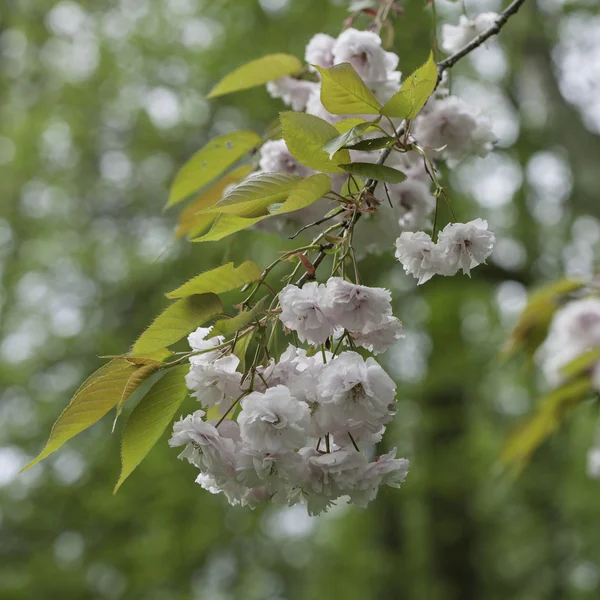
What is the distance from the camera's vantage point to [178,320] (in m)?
0.74

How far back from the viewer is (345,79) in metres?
0.75

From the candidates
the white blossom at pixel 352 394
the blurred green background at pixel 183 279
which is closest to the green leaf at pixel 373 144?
the white blossom at pixel 352 394

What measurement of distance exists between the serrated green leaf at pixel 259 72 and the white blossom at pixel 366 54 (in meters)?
0.12

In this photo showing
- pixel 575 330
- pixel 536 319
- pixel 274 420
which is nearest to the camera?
pixel 274 420

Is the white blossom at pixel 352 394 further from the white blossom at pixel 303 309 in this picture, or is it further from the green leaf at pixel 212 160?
the green leaf at pixel 212 160

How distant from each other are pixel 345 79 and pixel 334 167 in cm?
10

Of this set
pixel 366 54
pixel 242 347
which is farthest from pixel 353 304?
pixel 366 54

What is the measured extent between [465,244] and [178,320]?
313mm

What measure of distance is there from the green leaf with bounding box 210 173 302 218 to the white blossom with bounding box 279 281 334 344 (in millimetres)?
93

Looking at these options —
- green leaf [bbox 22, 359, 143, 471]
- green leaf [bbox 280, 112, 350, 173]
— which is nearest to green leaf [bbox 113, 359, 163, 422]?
green leaf [bbox 22, 359, 143, 471]

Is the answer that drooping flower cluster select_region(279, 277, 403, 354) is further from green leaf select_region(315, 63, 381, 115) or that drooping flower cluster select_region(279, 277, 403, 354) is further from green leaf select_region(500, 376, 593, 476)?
green leaf select_region(500, 376, 593, 476)

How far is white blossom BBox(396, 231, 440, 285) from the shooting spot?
30.0 inches

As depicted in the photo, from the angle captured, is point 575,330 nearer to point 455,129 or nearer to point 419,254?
point 455,129

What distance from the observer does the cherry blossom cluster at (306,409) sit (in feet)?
2.21
